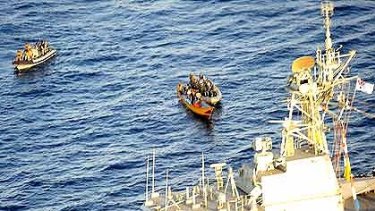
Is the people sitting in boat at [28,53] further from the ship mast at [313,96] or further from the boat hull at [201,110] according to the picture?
the ship mast at [313,96]

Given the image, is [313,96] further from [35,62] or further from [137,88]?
[35,62]

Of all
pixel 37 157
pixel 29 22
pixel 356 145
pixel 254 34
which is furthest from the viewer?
pixel 29 22

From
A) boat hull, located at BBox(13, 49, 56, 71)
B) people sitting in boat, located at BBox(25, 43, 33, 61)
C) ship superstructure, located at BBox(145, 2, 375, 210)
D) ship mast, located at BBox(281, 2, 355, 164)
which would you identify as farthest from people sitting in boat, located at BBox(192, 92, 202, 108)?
ship mast, located at BBox(281, 2, 355, 164)

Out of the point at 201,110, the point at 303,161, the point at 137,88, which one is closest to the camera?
the point at 303,161

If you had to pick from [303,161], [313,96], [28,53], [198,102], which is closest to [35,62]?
[28,53]

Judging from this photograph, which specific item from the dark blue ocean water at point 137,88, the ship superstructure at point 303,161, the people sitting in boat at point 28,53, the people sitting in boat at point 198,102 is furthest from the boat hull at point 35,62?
the ship superstructure at point 303,161

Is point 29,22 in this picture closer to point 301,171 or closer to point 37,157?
point 37,157

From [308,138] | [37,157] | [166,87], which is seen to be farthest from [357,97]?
[308,138]
